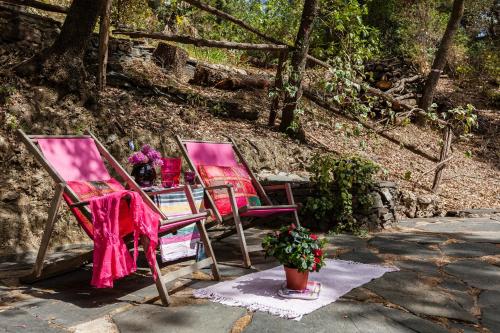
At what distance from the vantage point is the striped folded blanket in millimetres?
3451

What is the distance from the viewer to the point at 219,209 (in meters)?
4.15

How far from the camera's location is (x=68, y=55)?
5.28 m

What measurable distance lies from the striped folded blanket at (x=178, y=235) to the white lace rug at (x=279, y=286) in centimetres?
52

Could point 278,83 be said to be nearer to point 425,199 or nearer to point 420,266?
point 425,199

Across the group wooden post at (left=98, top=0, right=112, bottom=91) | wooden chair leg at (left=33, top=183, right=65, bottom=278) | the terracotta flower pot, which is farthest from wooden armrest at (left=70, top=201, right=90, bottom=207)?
wooden post at (left=98, top=0, right=112, bottom=91)

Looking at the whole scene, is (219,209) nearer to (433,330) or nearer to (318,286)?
(318,286)

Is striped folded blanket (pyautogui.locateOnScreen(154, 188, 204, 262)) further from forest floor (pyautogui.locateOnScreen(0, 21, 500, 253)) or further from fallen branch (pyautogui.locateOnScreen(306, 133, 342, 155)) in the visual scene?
fallen branch (pyautogui.locateOnScreen(306, 133, 342, 155))

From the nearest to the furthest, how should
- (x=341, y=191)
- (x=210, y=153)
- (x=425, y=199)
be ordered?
(x=210, y=153)
(x=341, y=191)
(x=425, y=199)

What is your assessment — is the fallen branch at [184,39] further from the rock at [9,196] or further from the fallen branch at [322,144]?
the rock at [9,196]

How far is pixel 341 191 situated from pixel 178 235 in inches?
82.4

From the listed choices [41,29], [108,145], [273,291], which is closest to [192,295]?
[273,291]

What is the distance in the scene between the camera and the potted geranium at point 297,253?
9.19 feet

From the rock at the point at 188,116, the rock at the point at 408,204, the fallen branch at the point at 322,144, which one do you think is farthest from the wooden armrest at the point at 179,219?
the fallen branch at the point at 322,144

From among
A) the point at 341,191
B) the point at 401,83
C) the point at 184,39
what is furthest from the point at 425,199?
the point at 401,83
